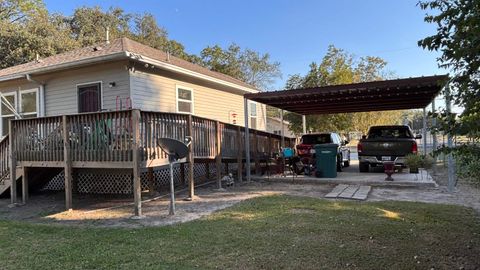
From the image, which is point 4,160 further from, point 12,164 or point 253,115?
point 253,115

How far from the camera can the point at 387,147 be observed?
12492mm

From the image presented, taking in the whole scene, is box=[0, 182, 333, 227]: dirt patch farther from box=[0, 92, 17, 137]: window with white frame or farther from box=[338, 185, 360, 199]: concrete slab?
box=[0, 92, 17, 137]: window with white frame

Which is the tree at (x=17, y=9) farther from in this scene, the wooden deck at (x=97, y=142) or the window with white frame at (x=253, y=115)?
the wooden deck at (x=97, y=142)

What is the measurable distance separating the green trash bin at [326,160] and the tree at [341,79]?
448 inches

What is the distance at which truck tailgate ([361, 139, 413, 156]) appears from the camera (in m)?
12.2

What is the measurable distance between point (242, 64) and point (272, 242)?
4148cm

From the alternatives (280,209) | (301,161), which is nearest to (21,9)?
(301,161)

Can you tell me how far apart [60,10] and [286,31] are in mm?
22484

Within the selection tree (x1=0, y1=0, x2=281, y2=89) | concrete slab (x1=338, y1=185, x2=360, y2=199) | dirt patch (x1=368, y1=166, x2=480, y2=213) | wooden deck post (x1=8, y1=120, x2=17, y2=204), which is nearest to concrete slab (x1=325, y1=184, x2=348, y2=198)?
concrete slab (x1=338, y1=185, x2=360, y2=199)

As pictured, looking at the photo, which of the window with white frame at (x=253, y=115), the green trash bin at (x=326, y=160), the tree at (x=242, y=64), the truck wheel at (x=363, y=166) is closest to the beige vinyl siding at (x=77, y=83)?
the green trash bin at (x=326, y=160)

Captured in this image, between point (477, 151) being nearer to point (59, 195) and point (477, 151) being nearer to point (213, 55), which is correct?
point (59, 195)

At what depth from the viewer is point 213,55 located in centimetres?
4172

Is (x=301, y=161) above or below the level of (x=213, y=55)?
below

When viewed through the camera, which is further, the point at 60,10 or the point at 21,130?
the point at 60,10
